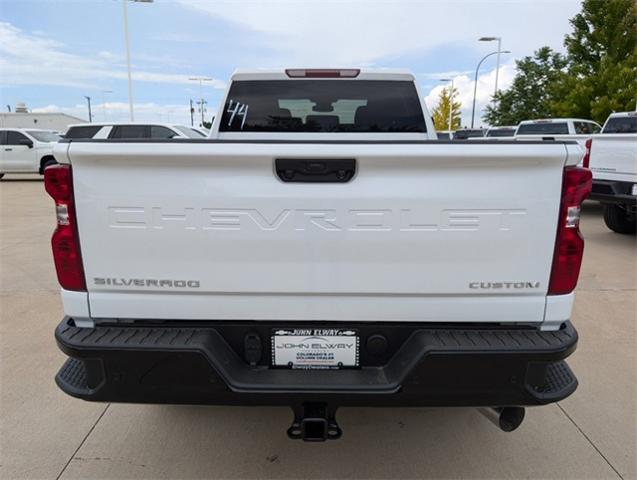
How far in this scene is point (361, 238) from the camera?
6.32 feet

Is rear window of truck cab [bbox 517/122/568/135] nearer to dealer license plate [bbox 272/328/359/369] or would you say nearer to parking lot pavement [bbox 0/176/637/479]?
parking lot pavement [bbox 0/176/637/479]

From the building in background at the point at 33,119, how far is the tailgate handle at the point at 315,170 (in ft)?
150

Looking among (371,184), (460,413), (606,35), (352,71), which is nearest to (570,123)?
(606,35)

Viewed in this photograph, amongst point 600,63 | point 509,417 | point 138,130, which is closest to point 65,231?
point 509,417

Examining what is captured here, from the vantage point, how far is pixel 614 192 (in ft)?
22.7

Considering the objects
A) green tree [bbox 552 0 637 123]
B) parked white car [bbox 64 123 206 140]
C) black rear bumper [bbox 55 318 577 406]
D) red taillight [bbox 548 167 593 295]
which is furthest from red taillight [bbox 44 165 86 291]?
green tree [bbox 552 0 637 123]

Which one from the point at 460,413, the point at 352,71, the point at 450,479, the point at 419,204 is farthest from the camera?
the point at 352,71

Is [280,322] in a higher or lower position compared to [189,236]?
lower

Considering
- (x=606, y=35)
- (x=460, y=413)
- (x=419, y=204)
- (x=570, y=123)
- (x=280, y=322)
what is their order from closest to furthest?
(x=419, y=204) < (x=280, y=322) < (x=460, y=413) < (x=570, y=123) < (x=606, y=35)

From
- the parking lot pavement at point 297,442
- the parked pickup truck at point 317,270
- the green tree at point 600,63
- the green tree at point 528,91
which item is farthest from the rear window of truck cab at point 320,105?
the green tree at point 528,91

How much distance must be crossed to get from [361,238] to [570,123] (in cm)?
1550

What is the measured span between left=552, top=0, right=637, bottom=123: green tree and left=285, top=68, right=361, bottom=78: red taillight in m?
20.2

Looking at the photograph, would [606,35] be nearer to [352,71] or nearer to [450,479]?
[352,71]

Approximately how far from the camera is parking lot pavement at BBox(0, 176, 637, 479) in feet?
8.26
